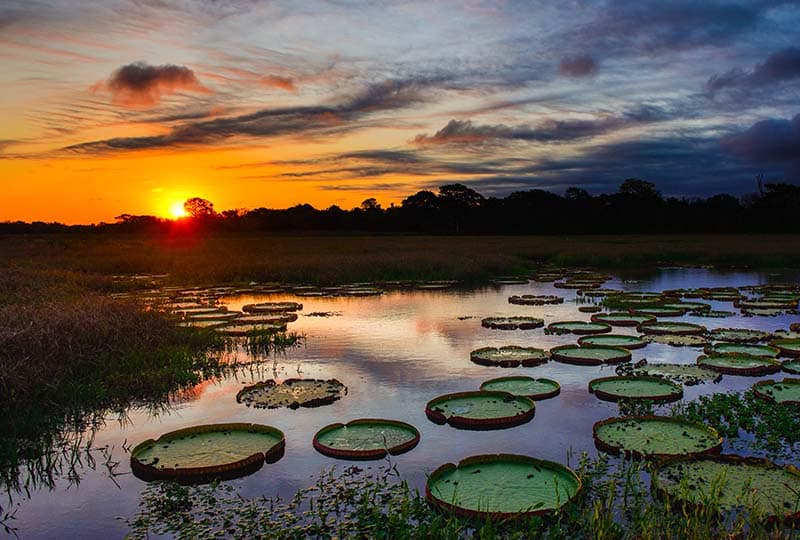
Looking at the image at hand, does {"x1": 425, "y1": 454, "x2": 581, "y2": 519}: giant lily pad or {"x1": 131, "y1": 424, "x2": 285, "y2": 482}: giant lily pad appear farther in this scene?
{"x1": 131, "y1": 424, "x2": 285, "y2": 482}: giant lily pad

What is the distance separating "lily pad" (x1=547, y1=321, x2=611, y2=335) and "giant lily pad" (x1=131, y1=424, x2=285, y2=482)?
7993mm

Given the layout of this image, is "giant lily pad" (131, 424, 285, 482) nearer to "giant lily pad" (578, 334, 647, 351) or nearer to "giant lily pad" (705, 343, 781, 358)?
"giant lily pad" (578, 334, 647, 351)

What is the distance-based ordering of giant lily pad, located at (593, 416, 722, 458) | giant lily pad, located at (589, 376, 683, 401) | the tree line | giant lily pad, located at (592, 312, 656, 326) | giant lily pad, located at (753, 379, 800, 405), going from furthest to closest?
1. the tree line
2. giant lily pad, located at (592, 312, 656, 326)
3. giant lily pad, located at (589, 376, 683, 401)
4. giant lily pad, located at (753, 379, 800, 405)
5. giant lily pad, located at (593, 416, 722, 458)

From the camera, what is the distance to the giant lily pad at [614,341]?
11.1m

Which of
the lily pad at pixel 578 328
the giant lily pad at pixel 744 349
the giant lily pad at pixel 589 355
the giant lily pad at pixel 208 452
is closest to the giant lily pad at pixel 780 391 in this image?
the giant lily pad at pixel 744 349

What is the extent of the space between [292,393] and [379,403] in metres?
1.22

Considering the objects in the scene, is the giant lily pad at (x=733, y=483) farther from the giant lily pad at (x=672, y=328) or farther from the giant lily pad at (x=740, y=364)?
the giant lily pad at (x=672, y=328)

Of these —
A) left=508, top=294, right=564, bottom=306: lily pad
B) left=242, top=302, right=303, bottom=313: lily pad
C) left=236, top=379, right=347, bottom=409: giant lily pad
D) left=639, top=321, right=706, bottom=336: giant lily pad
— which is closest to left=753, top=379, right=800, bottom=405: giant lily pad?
left=639, top=321, right=706, bottom=336: giant lily pad

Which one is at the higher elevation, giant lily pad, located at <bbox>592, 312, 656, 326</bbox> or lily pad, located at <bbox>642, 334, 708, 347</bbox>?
giant lily pad, located at <bbox>592, 312, 656, 326</bbox>

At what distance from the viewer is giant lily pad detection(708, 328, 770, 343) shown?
448 inches

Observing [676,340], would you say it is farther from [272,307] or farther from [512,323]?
[272,307]

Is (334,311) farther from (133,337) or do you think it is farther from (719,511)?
(719,511)

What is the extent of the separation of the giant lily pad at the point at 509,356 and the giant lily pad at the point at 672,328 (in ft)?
10.8

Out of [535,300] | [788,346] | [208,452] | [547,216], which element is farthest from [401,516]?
[547,216]
